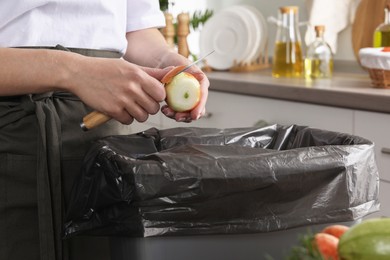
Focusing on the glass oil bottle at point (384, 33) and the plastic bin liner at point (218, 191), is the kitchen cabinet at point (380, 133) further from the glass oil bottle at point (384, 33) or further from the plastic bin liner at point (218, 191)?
the plastic bin liner at point (218, 191)

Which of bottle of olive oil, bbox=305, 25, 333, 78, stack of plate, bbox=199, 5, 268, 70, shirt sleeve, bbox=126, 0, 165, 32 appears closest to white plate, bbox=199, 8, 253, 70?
stack of plate, bbox=199, 5, 268, 70

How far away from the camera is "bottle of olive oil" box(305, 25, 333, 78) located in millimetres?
2521

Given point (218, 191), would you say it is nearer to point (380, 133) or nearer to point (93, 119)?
point (93, 119)

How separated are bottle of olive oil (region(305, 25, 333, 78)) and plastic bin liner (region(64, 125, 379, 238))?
5.03 ft

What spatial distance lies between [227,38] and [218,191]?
2140 millimetres

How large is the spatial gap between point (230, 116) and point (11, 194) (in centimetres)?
144

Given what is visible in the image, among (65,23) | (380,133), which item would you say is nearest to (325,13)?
(380,133)

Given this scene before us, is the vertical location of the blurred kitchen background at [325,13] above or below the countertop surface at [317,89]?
above

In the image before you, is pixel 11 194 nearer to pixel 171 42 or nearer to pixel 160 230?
pixel 160 230

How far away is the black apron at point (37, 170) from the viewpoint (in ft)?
3.71

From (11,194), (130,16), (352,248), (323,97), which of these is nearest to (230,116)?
(323,97)

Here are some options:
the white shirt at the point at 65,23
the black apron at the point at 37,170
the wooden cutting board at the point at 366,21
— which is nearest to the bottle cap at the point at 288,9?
the wooden cutting board at the point at 366,21

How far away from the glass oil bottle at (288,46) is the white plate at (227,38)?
0.85ft

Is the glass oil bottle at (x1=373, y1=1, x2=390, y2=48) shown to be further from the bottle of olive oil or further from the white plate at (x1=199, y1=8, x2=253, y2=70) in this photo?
the white plate at (x1=199, y1=8, x2=253, y2=70)
